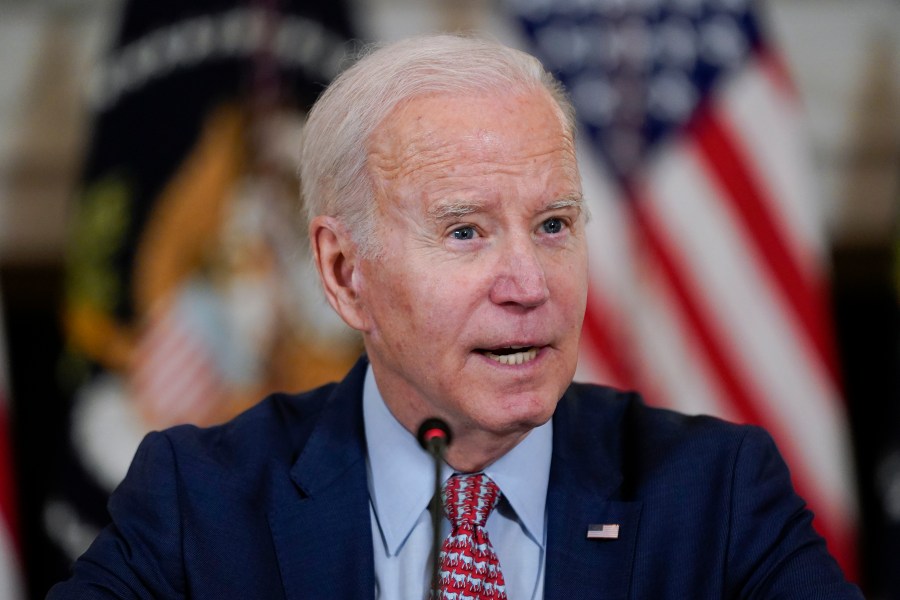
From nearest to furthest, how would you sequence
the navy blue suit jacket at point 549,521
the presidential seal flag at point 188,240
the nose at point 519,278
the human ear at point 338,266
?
the nose at point 519,278
the navy blue suit jacket at point 549,521
the human ear at point 338,266
the presidential seal flag at point 188,240

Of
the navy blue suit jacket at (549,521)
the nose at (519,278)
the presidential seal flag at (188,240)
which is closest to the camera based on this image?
the nose at (519,278)

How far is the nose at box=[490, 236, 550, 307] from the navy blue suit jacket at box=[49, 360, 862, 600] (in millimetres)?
389

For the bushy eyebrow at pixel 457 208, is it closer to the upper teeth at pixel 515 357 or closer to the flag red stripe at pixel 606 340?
the upper teeth at pixel 515 357

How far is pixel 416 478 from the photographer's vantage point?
6.44 feet

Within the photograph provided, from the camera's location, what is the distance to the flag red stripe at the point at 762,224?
3549mm

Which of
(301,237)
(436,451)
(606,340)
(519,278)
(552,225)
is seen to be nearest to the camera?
(436,451)

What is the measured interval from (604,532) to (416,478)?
337 mm

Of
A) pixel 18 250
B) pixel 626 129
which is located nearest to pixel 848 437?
pixel 626 129

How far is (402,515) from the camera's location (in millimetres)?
1944

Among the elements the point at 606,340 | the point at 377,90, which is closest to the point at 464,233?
the point at 377,90

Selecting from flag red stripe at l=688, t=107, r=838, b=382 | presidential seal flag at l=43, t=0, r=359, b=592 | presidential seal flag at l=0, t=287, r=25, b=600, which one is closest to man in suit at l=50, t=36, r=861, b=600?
presidential seal flag at l=43, t=0, r=359, b=592

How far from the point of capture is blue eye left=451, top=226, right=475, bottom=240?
71.5 inches

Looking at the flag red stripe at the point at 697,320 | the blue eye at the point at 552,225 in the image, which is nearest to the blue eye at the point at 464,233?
the blue eye at the point at 552,225

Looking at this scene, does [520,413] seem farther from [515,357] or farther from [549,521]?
[549,521]
